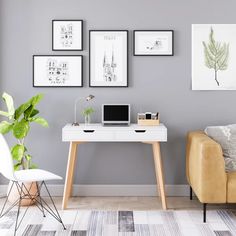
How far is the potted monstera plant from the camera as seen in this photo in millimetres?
4254

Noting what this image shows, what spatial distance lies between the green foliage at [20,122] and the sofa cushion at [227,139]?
61.3 inches

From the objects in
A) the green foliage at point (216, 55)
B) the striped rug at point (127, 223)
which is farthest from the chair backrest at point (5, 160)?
the green foliage at point (216, 55)

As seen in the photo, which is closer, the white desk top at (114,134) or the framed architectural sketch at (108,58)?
the white desk top at (114,134)

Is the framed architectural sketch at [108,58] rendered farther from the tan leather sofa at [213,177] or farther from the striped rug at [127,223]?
the striped rug at [127,223]

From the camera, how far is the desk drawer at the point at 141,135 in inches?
166

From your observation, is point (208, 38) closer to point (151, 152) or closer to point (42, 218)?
point (151, 152)

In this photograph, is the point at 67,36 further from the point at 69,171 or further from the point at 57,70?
the point at 69,171

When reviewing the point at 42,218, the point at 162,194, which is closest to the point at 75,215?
the point at 42,218

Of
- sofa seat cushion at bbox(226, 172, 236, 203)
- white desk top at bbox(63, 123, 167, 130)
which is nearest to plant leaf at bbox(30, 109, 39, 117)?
white desk top at bbox(63, 123, 167, 130)

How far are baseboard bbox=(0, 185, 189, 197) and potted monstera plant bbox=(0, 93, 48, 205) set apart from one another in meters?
0.38

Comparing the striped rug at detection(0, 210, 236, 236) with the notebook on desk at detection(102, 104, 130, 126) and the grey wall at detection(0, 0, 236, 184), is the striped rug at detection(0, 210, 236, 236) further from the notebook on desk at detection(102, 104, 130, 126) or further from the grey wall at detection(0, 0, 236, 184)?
the notebook on desk at detection(102, 104, 130, 126)

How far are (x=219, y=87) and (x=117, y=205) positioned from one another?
157cm

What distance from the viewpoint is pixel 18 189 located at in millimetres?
4152

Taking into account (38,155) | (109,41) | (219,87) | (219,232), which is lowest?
(219,232)
